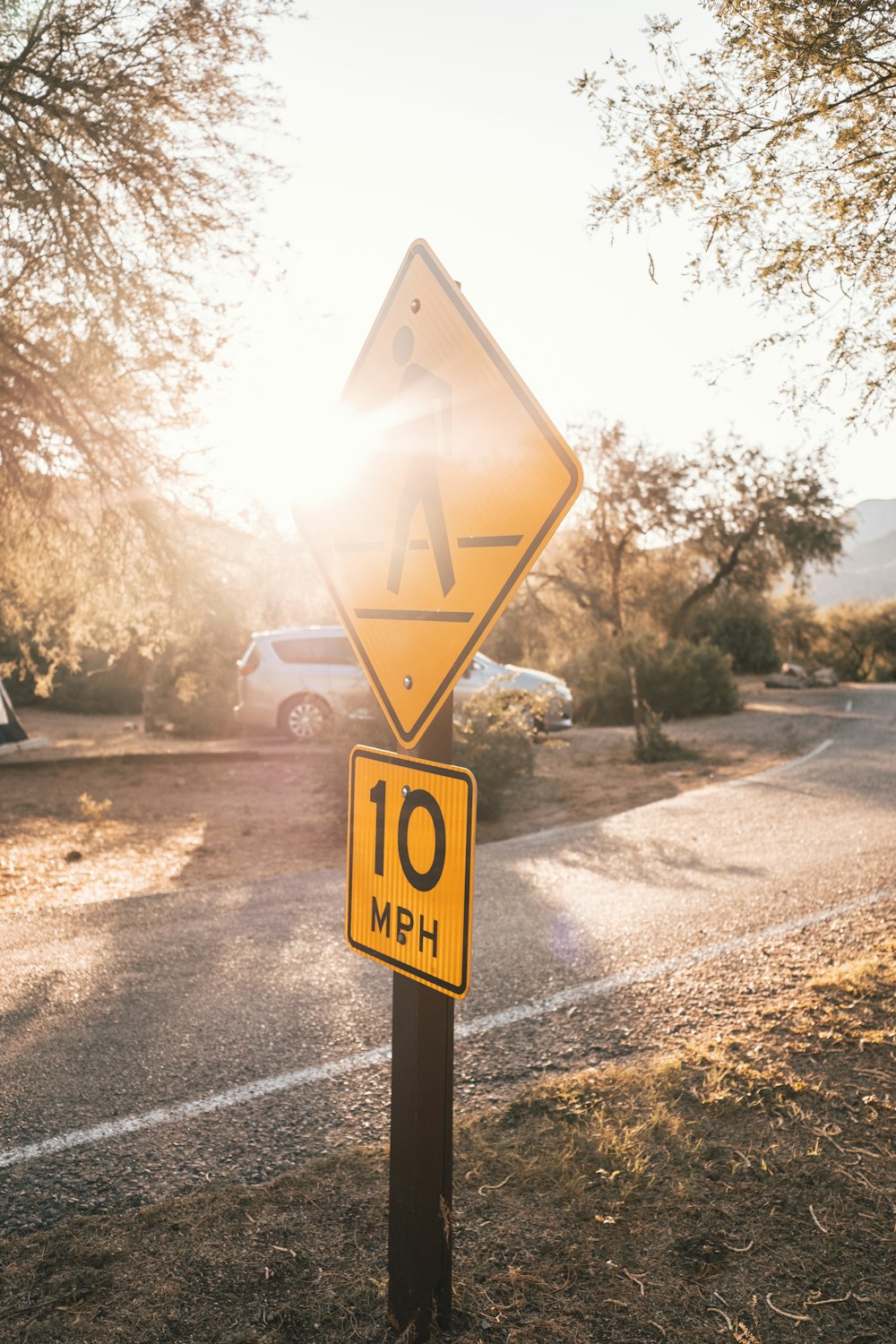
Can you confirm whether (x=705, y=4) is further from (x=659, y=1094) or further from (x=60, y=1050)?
(x=60, y=1050)

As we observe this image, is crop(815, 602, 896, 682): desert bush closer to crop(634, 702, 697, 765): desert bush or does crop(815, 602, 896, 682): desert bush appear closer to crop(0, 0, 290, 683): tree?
crop(634, 702, 697, 765): desert bush

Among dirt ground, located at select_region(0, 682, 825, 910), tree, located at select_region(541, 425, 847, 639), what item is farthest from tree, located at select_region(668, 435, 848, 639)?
dirt ground, located at select_region(0, 682, 825, 910)

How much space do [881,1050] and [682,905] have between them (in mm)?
2345

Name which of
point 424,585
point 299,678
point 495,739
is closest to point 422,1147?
point 424,585

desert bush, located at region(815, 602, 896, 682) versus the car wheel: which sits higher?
desert bush, located at region(815, 602, 896, 682)

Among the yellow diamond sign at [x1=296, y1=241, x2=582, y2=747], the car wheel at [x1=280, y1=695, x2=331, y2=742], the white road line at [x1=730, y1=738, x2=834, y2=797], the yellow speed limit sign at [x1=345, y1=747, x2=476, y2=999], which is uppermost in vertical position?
the yellow diamond sign at [x1=296, y1=241, x2=582, y2=747]

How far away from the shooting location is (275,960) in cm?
529

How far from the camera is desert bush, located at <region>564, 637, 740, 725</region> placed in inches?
792

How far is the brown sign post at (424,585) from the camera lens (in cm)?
199

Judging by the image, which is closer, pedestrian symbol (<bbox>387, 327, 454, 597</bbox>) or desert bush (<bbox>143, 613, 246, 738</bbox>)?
pedestrian symbol (<bbox>387, 327, 454, 597</bbox>)

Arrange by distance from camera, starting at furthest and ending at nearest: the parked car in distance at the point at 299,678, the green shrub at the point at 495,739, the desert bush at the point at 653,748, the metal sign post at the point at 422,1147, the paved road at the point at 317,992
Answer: the parked car in distance at the point at 299,678
the desert bush at the point at 653,748
the green shrub at the point at 495,739
the paved road at the point at 317,992
the metal sign post at the point at 422,1147

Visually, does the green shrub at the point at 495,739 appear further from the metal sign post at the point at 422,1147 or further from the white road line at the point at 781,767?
the metal sign post at the point at 422,1147

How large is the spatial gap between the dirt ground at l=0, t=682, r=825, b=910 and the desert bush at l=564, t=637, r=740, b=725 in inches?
92.3

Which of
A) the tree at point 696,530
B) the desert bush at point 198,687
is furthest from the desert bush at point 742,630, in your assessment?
the desert bush at point 198,687
